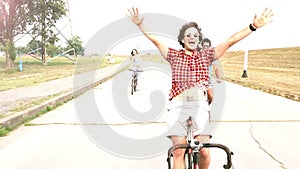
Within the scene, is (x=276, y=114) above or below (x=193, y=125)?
below

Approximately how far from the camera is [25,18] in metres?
45.4

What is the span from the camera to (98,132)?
7715mm

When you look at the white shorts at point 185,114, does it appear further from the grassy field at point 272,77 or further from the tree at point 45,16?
the tree at point 45,16

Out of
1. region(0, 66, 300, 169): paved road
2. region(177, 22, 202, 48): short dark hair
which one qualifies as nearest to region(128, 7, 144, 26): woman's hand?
region(177, 22, 202, 48): short dark hair

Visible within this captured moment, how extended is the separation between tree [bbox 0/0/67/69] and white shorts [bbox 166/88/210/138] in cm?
3521

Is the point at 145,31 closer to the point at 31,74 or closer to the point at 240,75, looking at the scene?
the point at 31,74

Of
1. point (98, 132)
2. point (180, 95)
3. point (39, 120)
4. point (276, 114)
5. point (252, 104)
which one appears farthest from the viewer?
point (252, 104)

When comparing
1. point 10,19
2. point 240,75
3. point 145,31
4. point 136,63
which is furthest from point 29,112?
point 10,19

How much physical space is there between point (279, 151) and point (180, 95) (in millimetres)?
3354

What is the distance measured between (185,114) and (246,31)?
91cm

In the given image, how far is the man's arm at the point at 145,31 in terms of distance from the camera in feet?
11.3

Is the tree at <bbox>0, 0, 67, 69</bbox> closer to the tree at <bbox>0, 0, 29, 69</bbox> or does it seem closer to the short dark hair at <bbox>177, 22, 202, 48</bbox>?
the tree at <bbox>0, 0, 29, 69</bbox>

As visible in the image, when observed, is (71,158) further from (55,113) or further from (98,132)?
(55,113)

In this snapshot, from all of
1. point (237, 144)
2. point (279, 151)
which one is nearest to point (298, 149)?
point (279, 151)
